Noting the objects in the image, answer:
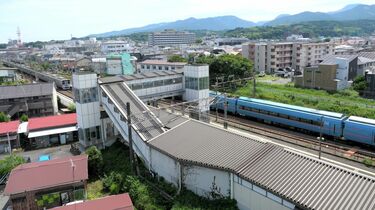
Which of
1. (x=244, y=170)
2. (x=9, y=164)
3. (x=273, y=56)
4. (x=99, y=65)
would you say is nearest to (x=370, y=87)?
(x=273, y=56)

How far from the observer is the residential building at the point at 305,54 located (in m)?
71.3

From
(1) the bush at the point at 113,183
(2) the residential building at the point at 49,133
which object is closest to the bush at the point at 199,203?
(1) the bush at the point at 113,183

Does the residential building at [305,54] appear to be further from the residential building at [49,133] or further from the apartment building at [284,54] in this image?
the residential building at [49,133]

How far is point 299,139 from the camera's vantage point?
2614 centimetres

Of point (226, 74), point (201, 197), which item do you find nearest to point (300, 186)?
point (201, 197)

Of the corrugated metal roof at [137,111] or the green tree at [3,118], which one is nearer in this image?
the corrugated metal roof at [137,111]

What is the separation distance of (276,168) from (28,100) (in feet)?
113

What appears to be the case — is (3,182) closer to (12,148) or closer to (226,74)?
(12,148)

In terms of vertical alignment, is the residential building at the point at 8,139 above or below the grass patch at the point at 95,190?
above

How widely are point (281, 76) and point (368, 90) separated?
25.8 m

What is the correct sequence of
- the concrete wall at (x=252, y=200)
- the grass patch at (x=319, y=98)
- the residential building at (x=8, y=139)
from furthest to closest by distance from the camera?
the grass patch at (x=319, y=98)
the residential building at (x=8, y=139)
the concrete wall at (x=252, y=200)

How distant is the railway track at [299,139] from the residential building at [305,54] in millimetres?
44136

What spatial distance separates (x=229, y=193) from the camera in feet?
46.6

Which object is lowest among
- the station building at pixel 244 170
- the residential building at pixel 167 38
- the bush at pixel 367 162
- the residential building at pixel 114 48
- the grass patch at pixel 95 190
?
the grass patch at pixel 95 190
